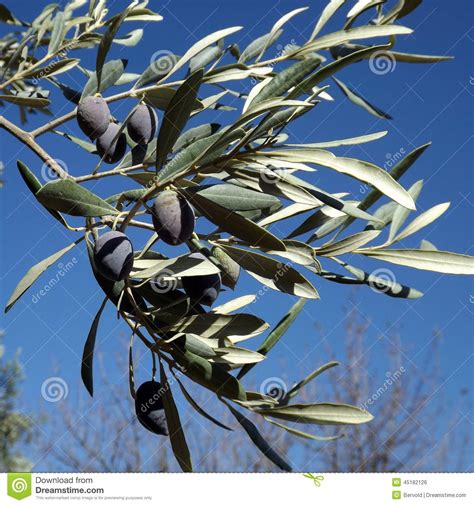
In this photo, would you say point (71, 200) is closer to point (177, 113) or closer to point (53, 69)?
point (177, 113)

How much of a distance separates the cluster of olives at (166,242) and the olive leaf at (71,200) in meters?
0.04

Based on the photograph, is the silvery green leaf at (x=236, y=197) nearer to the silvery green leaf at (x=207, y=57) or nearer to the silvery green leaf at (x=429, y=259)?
the silvery green leaf at (x=429, y=259)

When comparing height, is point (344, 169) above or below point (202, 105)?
below

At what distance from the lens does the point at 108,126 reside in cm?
124

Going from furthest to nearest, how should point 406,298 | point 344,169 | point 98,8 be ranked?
point 98,8
point 406,298
point 344,169

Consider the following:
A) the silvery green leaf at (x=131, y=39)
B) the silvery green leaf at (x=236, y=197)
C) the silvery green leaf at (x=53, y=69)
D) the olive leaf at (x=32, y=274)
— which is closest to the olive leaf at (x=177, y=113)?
the silvery green leaf at (x=236, y=197)

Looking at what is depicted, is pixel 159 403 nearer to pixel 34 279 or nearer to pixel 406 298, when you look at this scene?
pixel 34 279

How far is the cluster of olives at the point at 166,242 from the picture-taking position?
96 cm

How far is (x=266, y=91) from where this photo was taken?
94 cm

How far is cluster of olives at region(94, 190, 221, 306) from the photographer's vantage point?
0.96 m

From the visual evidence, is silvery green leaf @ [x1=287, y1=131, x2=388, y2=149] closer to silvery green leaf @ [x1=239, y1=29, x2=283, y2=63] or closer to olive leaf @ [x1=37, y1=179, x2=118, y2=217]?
olive leaf @ [x1=37, y1=179, x2=118, y2=217]

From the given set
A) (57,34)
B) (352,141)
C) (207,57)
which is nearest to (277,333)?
(352,141)
